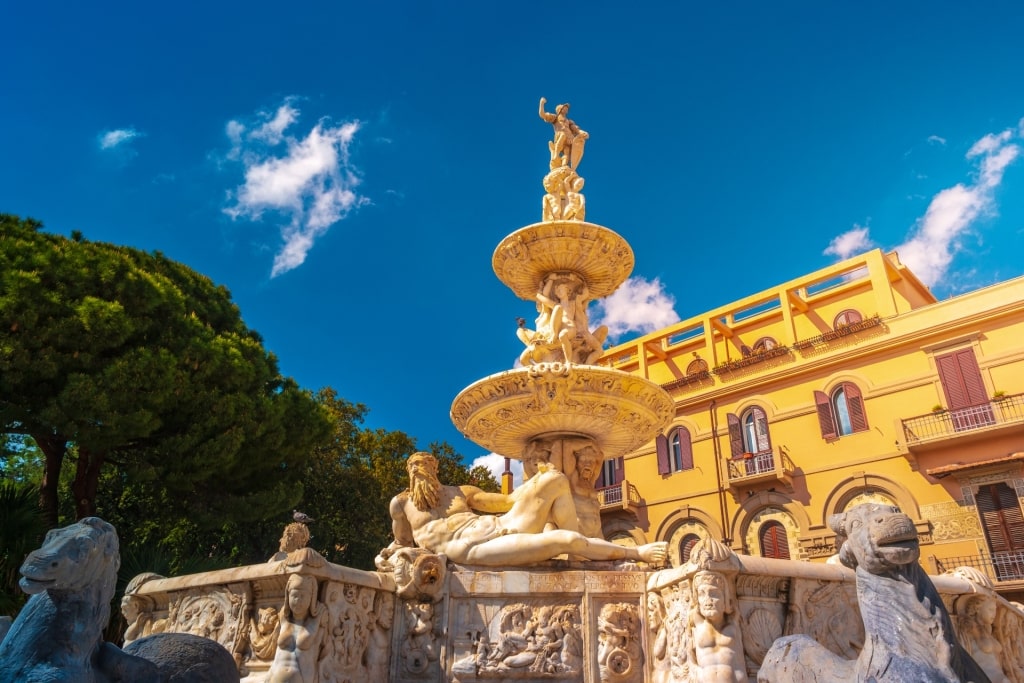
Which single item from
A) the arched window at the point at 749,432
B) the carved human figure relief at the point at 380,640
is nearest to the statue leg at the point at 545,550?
the carved human figure relief at the point at 380,640

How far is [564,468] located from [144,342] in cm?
1017

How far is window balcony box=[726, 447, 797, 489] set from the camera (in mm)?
22422

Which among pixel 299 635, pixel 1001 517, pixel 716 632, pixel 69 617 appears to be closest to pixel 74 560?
pixel 69 617

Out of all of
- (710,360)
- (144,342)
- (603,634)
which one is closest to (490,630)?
(603,634)

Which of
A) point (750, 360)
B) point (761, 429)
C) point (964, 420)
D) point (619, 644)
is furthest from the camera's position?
point (750, 360)

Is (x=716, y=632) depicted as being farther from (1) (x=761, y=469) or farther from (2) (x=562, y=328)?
(1) (x=761, y=469)

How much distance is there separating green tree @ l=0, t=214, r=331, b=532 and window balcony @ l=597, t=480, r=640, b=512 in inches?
497

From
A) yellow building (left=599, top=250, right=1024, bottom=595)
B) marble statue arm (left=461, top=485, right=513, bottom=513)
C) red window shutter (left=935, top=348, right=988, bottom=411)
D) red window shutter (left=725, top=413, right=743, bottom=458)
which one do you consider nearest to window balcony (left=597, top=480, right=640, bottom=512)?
yellow building (left=599, top=250, right=1024, bottom=595)

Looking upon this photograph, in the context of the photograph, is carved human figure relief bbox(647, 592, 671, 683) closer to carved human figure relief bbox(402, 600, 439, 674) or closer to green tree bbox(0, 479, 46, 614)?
carved human figure relief bbox(402, 600, 439, 674)

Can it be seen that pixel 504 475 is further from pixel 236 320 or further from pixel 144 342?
pixel 144 342

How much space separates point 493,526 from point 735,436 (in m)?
19.8

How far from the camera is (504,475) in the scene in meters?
29.4

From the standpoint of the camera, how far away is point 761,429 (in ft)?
80.4

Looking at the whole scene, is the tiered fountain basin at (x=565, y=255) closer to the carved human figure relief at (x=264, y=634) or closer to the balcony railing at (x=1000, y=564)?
the carved human figure relief at (x=264, y=634)
